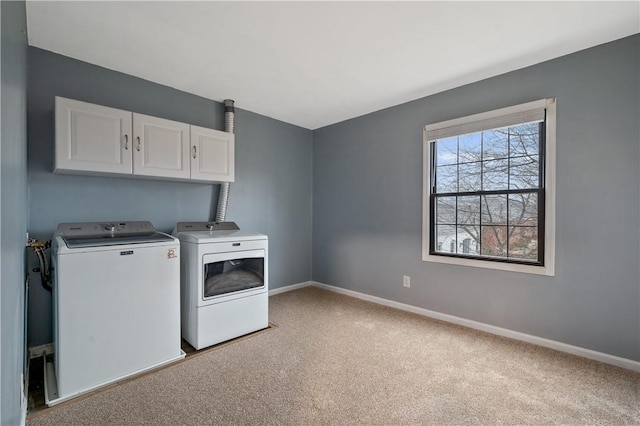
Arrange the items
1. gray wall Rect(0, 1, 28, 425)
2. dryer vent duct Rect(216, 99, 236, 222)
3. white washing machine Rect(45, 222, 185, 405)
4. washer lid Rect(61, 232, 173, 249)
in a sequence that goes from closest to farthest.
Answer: gray wall Rect(0, 1, 28, 425)
white washing machine Rect(45, 222, 185, 405)
washer lid Rect(61, 232, 173, 249)
dryer vent duct Rect(216, 99, 236, 222)

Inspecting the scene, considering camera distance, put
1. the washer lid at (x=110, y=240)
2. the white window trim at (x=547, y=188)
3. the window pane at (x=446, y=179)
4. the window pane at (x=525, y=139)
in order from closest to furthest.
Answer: the washer lid at (x=110, y=240) < the white window trim at (x=547, y=188) < the window pane at (x=525, y=139) < the window pane at (x=446, y=179)

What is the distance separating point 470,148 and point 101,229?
135 inches

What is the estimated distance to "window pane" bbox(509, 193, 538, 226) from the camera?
2.53m

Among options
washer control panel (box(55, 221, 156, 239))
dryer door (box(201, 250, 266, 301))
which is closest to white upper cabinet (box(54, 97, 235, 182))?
washer control panel (box(55, 221, 156, 239))

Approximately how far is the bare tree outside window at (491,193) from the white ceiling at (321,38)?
24.6 inches

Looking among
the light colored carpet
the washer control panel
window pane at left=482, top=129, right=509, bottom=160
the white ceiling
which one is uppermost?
the white ceiling

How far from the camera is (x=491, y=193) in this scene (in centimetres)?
275

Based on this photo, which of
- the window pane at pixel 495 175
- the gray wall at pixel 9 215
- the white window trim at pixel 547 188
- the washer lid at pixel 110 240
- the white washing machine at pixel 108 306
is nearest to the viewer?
the gray wall at pixel 9 215

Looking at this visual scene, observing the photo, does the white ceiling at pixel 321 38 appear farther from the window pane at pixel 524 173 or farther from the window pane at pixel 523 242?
the window pane at pixel 523 242

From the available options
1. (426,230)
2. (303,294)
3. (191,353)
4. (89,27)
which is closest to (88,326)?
(191,353)

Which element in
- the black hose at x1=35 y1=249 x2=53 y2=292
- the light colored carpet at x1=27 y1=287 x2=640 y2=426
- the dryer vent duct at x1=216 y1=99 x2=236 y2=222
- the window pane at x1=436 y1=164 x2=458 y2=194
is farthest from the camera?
the dryer vent duct at x1=216 y1=99 x2=236 y2=222

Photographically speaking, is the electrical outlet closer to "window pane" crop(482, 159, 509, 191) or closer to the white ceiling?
"window pane" crop(482, 159, 509, 191)

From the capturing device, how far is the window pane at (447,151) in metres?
3.05

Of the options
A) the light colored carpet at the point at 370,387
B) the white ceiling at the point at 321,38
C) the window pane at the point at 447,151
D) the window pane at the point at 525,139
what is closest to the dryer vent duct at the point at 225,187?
the white ceiling at the point at 321,38
